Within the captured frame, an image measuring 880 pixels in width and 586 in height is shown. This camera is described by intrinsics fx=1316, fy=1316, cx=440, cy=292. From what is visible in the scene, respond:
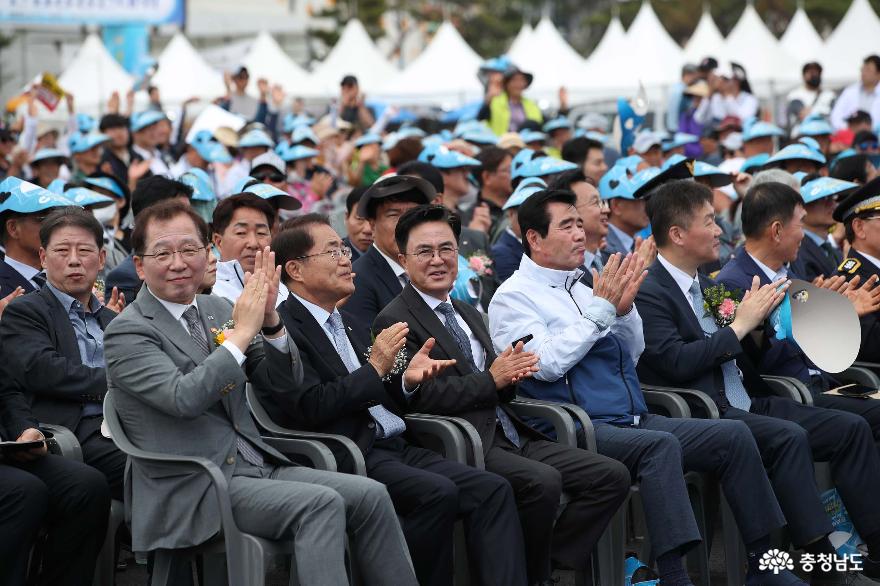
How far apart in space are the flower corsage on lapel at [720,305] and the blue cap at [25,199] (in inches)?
127

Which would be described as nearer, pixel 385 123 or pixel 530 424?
pixel 530 424

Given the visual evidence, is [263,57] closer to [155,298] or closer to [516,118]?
[516,118]

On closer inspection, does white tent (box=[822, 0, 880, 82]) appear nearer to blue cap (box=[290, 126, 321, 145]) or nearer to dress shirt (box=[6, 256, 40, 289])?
blue cap (box=[290, 126, 321, 145])

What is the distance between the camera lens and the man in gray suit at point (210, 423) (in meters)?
4.76

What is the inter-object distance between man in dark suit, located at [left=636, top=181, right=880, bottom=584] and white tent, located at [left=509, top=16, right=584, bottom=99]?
1874 centimetres

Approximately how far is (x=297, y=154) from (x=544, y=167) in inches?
156

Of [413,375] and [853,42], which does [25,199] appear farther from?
[853,42]

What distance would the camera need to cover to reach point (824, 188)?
27.9ft

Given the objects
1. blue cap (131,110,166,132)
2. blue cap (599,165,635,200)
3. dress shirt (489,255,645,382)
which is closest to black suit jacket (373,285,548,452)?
dress shirt (489,255,645,382)

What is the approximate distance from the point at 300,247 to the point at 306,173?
734 centimetres

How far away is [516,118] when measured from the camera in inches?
575

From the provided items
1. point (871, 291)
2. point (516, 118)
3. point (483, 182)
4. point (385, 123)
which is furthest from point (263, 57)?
point (871, 291)

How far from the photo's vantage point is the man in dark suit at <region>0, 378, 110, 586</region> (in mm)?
4930

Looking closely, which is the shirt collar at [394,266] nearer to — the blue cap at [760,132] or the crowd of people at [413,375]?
the crowd of people at [413,375]
